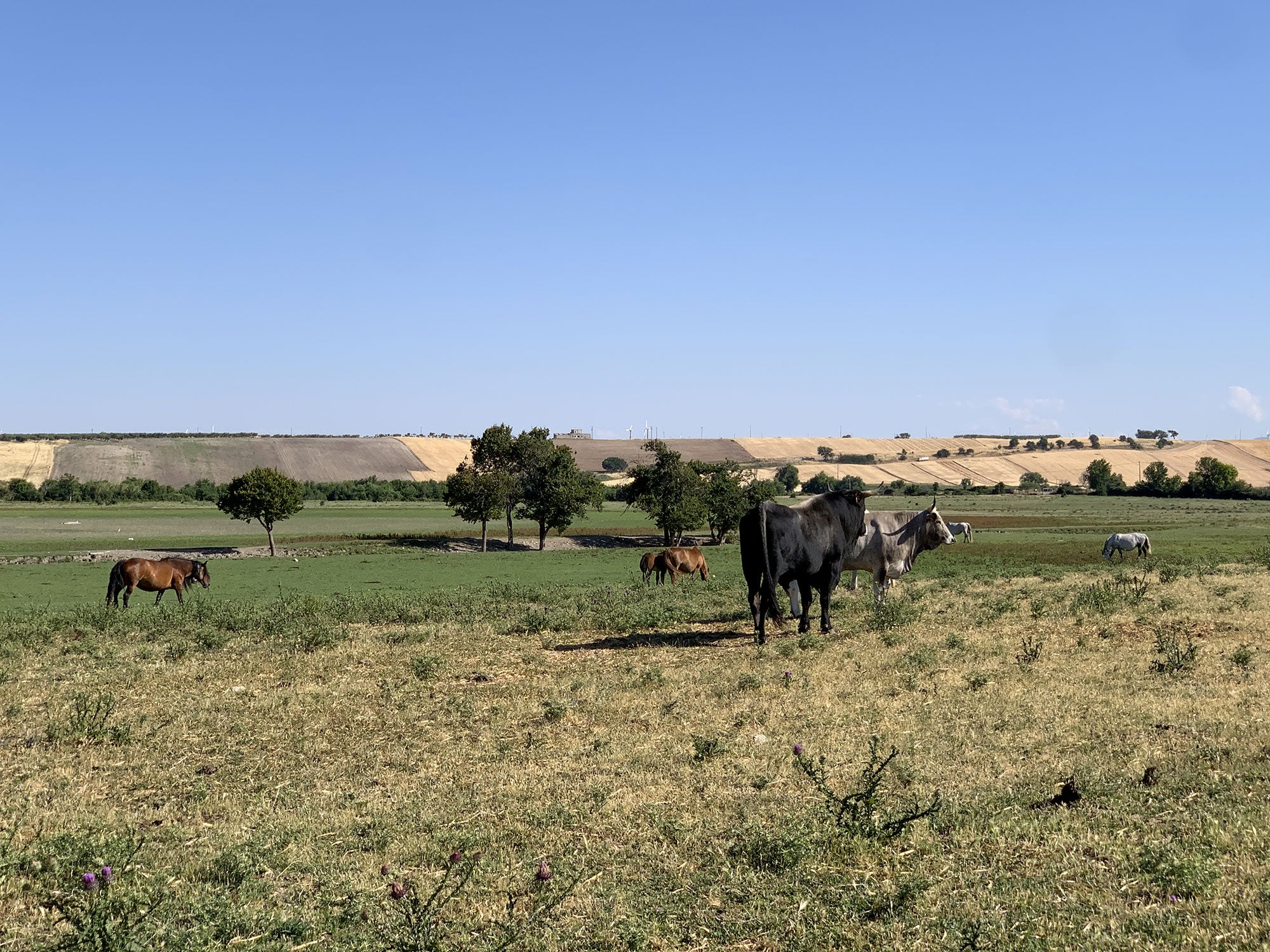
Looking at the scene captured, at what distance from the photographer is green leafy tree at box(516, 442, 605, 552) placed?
69.2 meters

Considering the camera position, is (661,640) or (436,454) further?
(436,454)

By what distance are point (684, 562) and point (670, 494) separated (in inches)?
1395

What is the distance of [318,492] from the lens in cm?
13188

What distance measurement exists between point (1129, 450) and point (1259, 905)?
20597 cm

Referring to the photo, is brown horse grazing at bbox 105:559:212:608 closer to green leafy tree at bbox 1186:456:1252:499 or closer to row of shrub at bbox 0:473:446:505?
row of shrub at bbox 0:473:446:505

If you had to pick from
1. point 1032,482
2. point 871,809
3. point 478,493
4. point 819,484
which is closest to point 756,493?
point 478,493

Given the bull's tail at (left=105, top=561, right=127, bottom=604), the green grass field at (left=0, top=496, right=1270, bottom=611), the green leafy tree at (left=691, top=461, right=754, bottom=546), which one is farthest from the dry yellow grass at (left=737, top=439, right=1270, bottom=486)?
the bull's tail at (left=105, top=561, right=127, bottom=604)

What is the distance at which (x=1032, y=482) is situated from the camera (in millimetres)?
155125

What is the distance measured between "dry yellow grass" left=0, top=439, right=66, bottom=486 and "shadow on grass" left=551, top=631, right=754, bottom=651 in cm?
12499

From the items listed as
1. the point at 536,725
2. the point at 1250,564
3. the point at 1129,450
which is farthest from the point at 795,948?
the point at 1129,450

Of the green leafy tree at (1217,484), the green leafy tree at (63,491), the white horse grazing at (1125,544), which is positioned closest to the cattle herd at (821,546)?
the white horse grazing at (1125,544)

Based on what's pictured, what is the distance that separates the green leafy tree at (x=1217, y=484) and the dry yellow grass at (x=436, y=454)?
101738mm

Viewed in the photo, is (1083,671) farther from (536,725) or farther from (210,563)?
(210,563)

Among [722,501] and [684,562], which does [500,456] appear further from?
[684,562]
